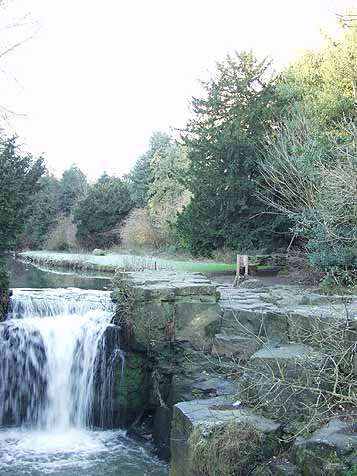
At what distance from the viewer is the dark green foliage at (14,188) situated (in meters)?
8.73

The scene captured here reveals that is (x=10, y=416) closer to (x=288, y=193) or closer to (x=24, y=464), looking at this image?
(x=24, y=464)

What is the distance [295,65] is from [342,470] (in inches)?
557

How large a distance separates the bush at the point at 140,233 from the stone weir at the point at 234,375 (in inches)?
753

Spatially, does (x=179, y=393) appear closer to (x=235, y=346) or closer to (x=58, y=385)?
(x=235, y=346)

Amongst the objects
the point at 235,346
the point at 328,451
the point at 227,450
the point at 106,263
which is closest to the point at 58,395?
the point at 235,346

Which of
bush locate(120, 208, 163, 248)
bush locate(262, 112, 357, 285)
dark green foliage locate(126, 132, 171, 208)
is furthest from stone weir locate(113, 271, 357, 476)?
dark green foliage locate(126, 132, 171, 208)

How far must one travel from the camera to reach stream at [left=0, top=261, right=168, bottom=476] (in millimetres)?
6457

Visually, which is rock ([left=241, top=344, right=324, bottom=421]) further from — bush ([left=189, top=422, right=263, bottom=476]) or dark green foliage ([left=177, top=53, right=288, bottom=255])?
dark green foliage ([left=177, top=53, right=288, bottom=255])

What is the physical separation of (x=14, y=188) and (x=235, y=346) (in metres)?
4.71

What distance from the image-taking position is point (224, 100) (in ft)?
49.6

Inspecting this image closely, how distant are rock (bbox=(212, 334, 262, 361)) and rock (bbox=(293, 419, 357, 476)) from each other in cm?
227

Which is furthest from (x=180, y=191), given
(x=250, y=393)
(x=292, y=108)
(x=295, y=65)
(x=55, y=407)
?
(x=250, y=393)

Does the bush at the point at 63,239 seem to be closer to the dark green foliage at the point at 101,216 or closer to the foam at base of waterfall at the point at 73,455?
the dark green foliage at the point at 101,216

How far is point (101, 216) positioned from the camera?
33594 mm
